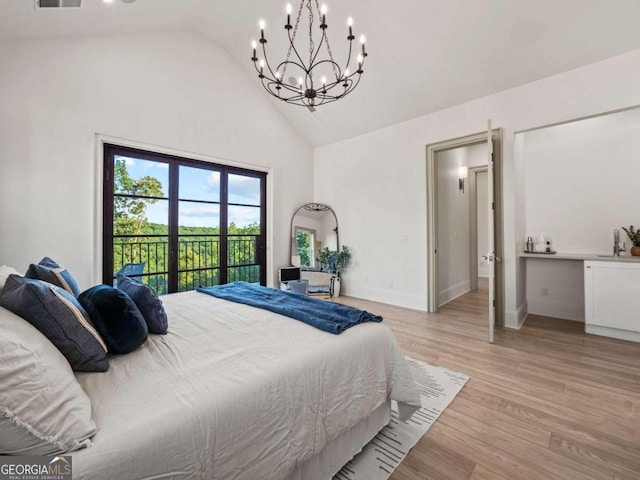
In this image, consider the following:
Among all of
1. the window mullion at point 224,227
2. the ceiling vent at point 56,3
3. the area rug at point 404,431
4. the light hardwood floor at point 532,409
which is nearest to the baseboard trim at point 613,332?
the light hardwood floor at point 532,409

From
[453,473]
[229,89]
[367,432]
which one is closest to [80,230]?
[229,89]

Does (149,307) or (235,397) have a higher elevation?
(149,307)

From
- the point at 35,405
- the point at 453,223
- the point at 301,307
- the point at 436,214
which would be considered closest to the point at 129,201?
the point at 301,307

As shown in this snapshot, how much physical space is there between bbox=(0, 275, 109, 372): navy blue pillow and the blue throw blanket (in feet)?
3.23

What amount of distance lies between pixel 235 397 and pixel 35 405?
53 centimetres

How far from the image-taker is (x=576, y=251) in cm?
379

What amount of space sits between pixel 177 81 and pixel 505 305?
513 cm

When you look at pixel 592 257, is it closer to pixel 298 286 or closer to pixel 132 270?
pixel 298 286

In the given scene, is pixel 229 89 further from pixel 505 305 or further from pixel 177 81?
pixel 505 305

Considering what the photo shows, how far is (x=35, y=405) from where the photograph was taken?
749 millimetres

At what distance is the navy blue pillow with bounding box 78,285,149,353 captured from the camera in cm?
128

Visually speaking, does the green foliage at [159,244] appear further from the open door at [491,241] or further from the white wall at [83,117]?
the open door at [491,241]

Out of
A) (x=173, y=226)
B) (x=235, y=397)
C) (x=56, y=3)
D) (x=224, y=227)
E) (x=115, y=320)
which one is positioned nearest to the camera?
(x=235, y=397)

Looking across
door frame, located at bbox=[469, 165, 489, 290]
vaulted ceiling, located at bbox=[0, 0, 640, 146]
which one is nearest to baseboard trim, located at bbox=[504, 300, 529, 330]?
door frame, located at bbox=[469, 165, 489, 290]
